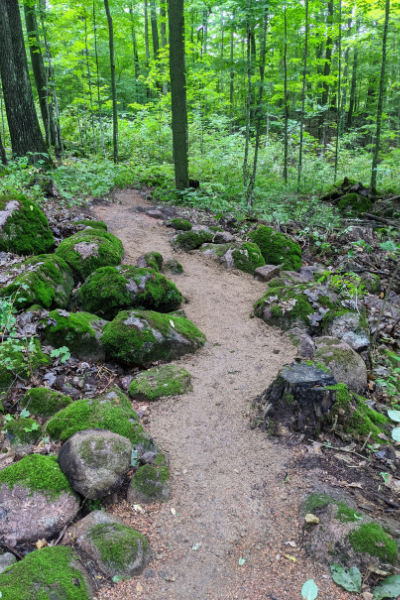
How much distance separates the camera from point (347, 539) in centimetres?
233

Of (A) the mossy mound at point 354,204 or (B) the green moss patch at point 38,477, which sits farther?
(A) the mossy mound at point 354,204

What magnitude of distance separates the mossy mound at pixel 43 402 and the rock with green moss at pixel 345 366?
302 centimetres

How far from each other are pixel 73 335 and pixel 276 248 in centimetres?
526

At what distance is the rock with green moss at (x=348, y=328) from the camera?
538 centimetres

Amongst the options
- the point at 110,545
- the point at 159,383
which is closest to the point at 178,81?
the point at 159,383

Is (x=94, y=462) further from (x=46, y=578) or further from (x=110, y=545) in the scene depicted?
(x=46, y=578)

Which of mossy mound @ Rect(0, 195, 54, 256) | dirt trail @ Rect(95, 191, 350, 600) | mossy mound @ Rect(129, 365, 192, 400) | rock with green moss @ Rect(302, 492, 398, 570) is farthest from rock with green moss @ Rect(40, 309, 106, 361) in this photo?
rock with green moss @ Rect(302, 492, 398, 570)

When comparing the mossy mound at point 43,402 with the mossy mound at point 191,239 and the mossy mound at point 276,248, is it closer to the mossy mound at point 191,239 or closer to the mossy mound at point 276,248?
the mossy mound at point 191,239

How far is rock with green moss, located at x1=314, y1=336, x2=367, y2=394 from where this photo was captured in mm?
4410

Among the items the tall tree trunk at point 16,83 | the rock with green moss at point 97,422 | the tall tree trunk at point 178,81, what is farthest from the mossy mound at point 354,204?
the rock with green moss at point 97,422

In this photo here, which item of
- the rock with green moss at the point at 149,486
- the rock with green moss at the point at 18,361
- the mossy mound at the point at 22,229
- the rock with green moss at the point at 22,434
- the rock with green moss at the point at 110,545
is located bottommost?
the rock with green moss at the point at 149,486

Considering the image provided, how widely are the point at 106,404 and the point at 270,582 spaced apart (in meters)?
1.94

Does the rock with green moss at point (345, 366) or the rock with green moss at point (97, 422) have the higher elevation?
the rock with green moss at point (97, 422)

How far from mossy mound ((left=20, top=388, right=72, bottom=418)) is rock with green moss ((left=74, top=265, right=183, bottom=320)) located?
192 cm
